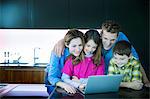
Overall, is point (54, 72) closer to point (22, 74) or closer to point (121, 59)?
point (121, 59)

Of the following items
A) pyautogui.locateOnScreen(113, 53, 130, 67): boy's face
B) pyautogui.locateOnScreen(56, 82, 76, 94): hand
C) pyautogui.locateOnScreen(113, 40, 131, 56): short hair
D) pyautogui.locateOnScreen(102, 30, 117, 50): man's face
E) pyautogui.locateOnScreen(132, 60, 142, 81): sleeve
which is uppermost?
pyautogui.locateOnScreen(102, 30, 117, 50): man's face

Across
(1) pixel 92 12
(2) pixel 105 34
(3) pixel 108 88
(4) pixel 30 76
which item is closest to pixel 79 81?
(3) pixel 108 88

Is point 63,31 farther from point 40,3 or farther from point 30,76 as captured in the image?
point 30,76

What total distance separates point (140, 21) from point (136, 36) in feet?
0.86

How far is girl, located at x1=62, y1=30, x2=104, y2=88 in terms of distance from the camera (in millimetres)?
1806

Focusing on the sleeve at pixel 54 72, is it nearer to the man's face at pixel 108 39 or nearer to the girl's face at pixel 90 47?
the girl's face at pixel 90 47

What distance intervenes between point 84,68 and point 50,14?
7.95 feet

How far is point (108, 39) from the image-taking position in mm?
1959

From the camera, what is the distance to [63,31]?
4324 millimetres

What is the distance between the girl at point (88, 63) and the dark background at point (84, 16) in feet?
7.48

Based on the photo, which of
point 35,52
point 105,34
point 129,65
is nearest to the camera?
point 129,65

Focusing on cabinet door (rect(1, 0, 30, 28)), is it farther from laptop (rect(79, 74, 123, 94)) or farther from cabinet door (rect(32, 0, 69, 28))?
laptop (rect(79, 74, 123, 94))

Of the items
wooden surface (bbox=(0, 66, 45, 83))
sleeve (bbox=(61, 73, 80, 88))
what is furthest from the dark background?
sleeve (bbox=(61, 73, 80, 88))

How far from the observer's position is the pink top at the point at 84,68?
1.83m
